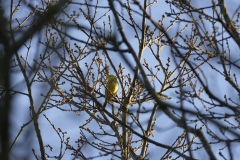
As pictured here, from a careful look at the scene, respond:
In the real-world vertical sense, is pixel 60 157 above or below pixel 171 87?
below

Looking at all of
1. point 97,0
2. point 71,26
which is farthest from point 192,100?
point 71,26

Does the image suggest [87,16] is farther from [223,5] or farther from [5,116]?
[5,116]

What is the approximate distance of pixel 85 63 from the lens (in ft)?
20.1

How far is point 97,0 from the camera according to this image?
6078 mm

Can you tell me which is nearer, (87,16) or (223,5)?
(223,5)

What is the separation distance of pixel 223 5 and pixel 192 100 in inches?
42.9

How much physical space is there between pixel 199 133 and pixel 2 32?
1897 millimetres

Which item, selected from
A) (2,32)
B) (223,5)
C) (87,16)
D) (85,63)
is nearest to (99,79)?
(85,63)

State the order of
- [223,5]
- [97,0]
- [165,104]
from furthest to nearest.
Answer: [97,0] < [223,5] < [165,104]

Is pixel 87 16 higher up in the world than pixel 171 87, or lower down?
higher up

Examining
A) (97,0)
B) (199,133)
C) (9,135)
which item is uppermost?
(97,0)

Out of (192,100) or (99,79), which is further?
(99,79)

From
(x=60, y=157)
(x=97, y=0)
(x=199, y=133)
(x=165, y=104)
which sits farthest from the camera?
(x=97, y=0)

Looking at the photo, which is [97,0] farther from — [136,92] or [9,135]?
[9,135]
